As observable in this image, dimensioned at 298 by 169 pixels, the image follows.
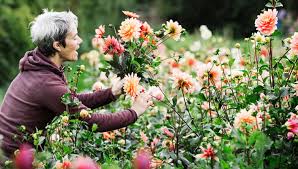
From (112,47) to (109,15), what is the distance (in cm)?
954

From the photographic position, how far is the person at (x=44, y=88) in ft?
10.0

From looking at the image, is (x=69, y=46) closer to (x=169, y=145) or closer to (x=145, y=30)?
(x=145, y=30)

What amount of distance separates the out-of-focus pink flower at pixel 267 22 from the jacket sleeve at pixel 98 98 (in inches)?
34.5

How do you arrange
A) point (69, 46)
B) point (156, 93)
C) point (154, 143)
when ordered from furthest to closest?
point (154, 143)
point (156, 93)
point (69, 46)

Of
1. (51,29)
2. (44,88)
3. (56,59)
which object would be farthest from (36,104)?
(51,29)

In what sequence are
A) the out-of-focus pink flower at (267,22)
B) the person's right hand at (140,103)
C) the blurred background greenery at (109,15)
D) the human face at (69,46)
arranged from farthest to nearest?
the blurred background greenery at (109,15)
the human face at (69,46)
the person's right hand at (140,103)
the out-of-focus pink flower at (267,22)

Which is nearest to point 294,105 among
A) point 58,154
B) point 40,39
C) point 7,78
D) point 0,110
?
point 58,154

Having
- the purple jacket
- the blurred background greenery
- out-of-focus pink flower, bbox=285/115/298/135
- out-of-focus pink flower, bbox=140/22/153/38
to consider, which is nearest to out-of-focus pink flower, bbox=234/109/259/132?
out-of-focus pink flower, bbox=285/115/298/135

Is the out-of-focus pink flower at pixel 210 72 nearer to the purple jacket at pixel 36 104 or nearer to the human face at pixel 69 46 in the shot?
the purple jacket at pixel 36 104

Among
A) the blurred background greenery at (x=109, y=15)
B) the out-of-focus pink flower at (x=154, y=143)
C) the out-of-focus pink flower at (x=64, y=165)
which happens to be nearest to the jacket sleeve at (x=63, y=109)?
the out-of-focus pink flower at (x=154, y=143)

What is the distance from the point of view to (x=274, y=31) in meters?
2.89

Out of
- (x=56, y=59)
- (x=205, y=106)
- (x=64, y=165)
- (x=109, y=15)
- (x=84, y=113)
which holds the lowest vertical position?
(x=64, y=165)

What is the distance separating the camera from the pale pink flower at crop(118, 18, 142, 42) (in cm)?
298

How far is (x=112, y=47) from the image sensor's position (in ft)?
10.1
